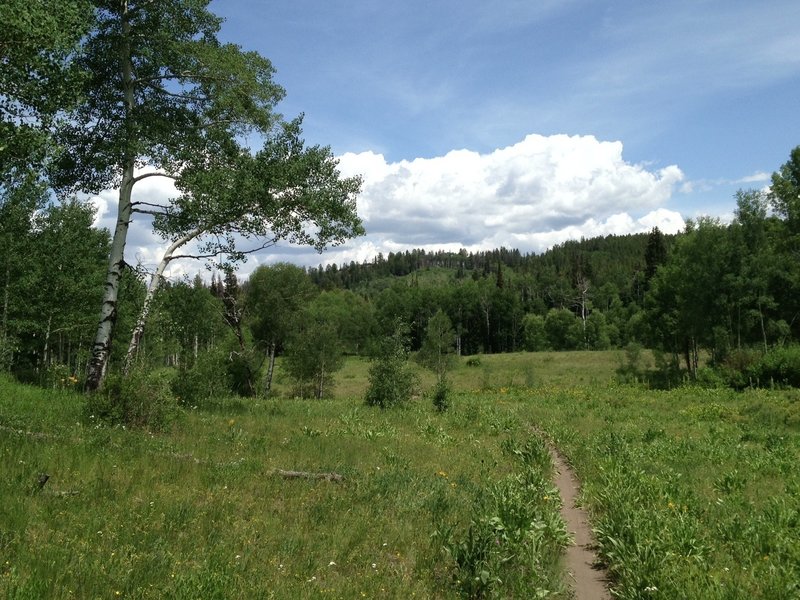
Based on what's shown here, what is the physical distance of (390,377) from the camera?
84.7ft

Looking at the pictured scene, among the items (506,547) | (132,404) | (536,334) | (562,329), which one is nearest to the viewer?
(506,547)

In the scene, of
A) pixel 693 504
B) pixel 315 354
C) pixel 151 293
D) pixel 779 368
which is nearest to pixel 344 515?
pixel 693 504

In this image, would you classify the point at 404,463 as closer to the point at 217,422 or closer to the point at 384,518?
the point at 384,518

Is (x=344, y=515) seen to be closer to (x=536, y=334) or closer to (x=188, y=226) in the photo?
(x=188, y=226)

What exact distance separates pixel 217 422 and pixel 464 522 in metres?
7.70

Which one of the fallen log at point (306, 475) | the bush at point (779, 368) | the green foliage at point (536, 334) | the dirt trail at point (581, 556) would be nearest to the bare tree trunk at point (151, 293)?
the fallen log at point (306, 475)

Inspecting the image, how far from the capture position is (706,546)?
25.6 ft

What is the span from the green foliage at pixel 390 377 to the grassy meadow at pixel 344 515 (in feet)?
33.9

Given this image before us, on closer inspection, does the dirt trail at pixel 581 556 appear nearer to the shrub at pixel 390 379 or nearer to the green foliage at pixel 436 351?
the shrub at pixel 390 379

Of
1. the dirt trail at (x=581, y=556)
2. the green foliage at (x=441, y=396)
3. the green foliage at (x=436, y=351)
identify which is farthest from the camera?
the green foliage at (x=436, y=351)

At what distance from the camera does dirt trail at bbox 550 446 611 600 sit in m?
7.25

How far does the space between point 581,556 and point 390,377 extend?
697 inches

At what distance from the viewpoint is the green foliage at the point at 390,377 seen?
25.7 meters

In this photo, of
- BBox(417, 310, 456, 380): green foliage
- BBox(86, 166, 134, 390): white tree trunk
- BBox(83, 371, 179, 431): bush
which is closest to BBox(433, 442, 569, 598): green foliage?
BBox(83, 371, 179, 431): bush
